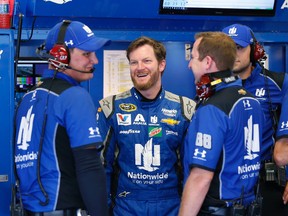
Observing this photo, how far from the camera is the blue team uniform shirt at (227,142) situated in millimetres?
2479

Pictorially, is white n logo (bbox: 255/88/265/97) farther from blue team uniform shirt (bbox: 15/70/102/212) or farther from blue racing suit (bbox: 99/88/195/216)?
blue team uniform shirt (bbox: 15/70/102/212)

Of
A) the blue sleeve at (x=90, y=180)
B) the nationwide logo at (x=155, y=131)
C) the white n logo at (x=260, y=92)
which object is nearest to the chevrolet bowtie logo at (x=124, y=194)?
the nationwide logo at (x=155, y=131)

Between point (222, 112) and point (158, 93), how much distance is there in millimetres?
807

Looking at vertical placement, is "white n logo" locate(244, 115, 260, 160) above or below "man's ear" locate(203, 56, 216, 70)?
below

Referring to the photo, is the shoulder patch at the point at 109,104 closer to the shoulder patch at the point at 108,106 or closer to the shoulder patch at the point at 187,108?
the shoulder patch at the point at 108,106

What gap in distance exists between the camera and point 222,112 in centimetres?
251

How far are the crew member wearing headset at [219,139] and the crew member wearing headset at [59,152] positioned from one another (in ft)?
1.50

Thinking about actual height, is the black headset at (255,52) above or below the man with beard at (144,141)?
above

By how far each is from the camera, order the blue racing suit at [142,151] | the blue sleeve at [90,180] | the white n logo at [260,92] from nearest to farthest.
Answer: the blue sleeve at [90,180]
the blue racing suit at [142,151]
the white n logo at [260,92]

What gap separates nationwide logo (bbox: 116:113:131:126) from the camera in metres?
3.16

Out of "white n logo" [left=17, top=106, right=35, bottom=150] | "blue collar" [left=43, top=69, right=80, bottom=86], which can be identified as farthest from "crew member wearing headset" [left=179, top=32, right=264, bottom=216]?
"white n logo" [left=17, top=106, right=35, bottom=150]

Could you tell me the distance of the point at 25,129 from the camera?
2496 mm

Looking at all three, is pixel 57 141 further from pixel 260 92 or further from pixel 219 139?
pixel 260 92

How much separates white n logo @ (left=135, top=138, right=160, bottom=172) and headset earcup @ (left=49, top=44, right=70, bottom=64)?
2.69ft
